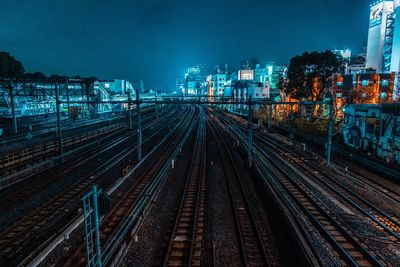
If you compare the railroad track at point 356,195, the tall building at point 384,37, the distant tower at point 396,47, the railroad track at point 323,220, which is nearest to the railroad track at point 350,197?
the railroad track at point 356,195

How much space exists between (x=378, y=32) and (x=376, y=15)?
417cm

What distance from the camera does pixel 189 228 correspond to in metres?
Answer: 9.67

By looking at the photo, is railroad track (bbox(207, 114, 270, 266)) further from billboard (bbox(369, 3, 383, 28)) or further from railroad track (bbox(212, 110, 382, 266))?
billboard (bbox(369, 3, 383, 28))

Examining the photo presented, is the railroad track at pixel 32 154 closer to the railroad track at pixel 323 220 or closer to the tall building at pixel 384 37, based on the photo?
the railroad track at pixel 323 220

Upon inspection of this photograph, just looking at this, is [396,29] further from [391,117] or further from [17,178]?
[17,178]

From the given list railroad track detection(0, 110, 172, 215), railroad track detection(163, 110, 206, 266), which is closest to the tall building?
railroad track detection(163, 110, 206, 266)

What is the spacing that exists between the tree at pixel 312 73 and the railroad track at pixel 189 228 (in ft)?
80.9

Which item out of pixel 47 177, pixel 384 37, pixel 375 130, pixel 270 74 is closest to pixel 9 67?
pixel 47 177

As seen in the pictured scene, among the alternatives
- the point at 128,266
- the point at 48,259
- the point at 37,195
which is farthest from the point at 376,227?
the point at 37,195

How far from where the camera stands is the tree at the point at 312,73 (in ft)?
111

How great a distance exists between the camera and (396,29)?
5278 cm

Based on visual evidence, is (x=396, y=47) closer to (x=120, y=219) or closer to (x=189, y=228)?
(x=189, y=228)

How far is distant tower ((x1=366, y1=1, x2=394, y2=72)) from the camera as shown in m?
60.8

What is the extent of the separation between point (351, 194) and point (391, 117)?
30.4 feet
